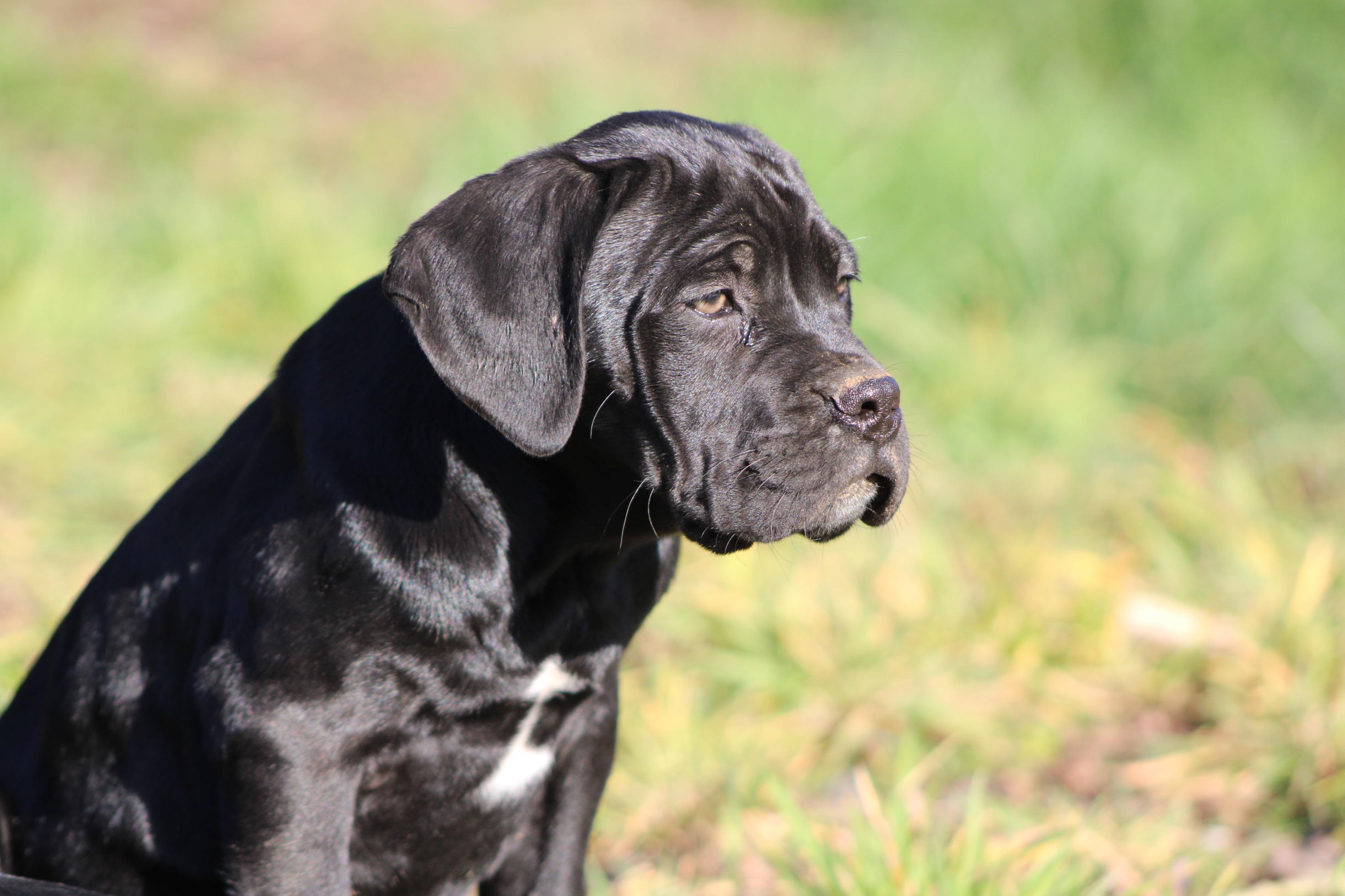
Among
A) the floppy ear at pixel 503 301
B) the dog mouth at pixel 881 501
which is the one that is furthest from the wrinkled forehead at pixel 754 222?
the dog mouth at pixel 881 501

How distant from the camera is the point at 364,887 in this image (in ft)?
8.43

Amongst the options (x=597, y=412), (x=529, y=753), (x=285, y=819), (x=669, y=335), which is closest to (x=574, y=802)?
(x=529, y=753)

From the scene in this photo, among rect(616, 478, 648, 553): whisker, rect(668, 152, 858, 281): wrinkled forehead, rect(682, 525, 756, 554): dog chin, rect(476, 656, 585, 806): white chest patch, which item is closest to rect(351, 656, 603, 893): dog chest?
rect(476, 656, 585, 806): white chest patch

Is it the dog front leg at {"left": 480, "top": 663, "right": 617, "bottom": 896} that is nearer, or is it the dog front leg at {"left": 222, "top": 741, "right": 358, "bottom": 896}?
the dog front leg at {"left": 222, "top": 741, "right": 358, "bottom": 896}

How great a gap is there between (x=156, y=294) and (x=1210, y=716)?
5.51 metres

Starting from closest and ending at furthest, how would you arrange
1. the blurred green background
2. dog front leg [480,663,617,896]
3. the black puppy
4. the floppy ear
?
1. the floppy ear
2. the black puppy
3. dog front leg [480,663,617,896]
4. the blurred green background

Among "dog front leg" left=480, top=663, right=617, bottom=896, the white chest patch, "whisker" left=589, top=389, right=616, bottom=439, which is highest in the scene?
"whisker" left=589, top=389, right=616, bottom=439

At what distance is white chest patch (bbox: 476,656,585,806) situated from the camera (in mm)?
2393

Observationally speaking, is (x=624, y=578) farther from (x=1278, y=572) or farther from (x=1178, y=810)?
(x=1278, y=572)

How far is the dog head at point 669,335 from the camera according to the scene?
6.88ft

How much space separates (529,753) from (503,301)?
0.97 meters

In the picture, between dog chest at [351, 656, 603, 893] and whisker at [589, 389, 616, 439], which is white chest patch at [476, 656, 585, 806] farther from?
whisker at [589, 389, 616, 439]

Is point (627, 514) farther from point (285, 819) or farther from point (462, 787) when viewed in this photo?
point (285, 819)

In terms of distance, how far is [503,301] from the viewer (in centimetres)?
210
